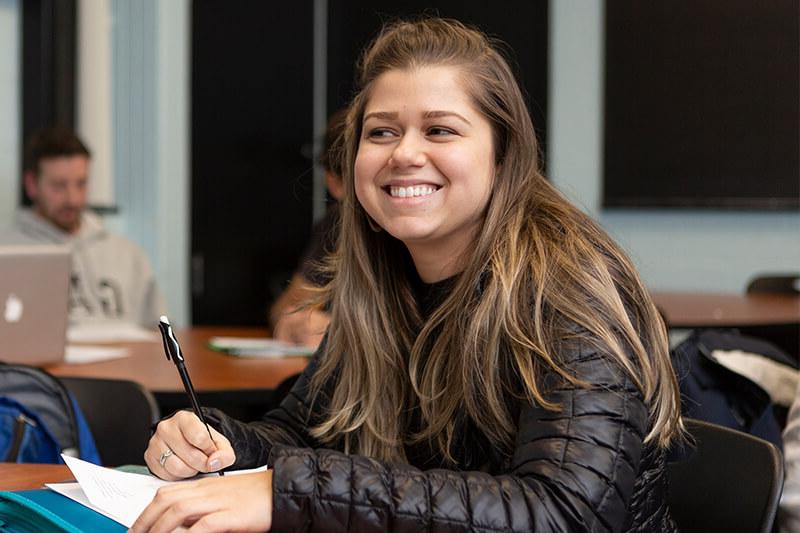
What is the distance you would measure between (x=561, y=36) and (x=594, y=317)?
5.11 m

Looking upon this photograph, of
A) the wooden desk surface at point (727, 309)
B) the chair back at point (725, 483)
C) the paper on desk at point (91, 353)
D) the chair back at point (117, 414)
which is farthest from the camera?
the wooden desk surface at point (727, 309)

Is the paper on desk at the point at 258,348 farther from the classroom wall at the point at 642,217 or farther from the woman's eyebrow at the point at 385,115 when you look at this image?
the classroom wall at the point at 642,217

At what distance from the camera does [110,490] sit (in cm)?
144

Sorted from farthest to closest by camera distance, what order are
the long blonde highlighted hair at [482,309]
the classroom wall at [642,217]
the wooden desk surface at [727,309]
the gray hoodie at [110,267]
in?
the classroom wall at [642,217]
the gray hoodie at [110,267]
the wooden desk surface at [727,309]
the long blonde highlighted hair at [482,309]

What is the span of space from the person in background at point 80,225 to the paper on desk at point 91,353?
1.28 meters

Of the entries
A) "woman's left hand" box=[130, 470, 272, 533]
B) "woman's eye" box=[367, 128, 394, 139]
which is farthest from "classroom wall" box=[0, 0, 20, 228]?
"woman's left hand" box=[130, 470, 272, 533]

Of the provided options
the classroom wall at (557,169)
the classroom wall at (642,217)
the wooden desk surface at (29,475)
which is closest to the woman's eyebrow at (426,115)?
the wooden desk surface at (29,475)

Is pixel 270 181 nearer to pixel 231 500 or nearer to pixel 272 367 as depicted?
pixel 272 367

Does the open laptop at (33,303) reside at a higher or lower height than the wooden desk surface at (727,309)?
higher

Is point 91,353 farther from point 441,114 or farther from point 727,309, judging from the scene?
point 727,309

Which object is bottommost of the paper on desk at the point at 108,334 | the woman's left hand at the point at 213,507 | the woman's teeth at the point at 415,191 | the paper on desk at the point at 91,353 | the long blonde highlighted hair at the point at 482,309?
the paper on desk at the point at 108,334

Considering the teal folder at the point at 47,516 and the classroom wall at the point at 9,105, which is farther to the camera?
the classroom wall at the point at 9,105

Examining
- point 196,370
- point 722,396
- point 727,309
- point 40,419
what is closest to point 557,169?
point 727,309

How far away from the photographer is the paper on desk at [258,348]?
319 centimetres
